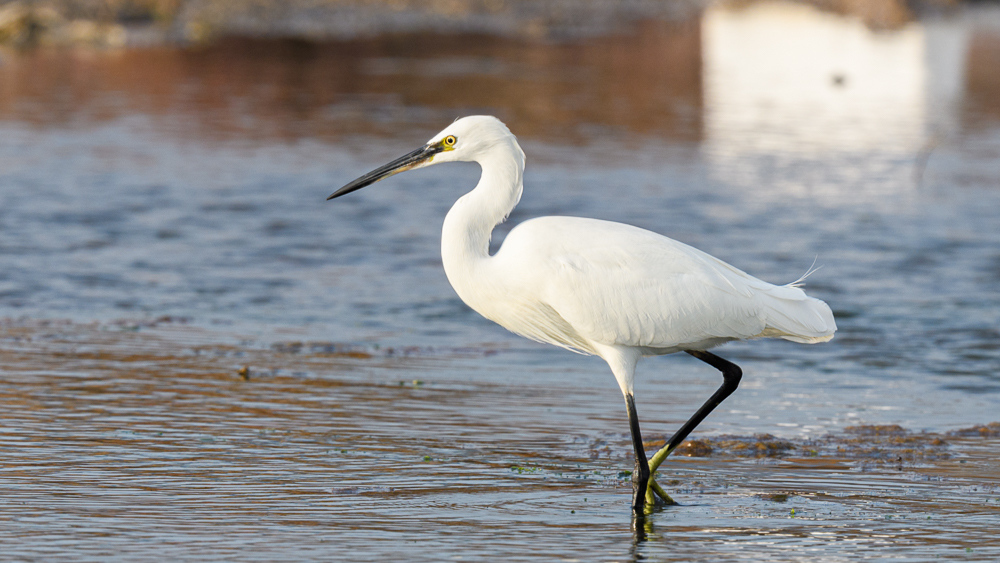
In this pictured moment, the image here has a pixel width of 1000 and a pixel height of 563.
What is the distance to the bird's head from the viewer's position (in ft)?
20.4

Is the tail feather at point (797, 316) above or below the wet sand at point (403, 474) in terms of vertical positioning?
A: above

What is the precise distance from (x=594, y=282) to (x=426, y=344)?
138 inches

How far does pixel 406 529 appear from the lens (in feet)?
18.3

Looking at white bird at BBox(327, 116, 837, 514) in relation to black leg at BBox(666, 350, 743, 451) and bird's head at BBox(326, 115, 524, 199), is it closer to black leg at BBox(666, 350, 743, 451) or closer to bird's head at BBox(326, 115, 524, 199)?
bird's head at BBox(326, 115, 524, 199)

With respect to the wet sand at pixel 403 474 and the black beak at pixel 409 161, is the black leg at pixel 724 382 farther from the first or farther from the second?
the black beak at pixel 409 161

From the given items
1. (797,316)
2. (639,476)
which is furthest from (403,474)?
(797,316)

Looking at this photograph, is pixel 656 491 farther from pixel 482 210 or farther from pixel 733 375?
pixel 482 210

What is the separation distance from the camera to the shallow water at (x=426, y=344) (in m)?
5.78

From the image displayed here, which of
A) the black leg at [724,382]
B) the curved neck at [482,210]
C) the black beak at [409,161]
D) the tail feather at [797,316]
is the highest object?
the black beak at [409,161]

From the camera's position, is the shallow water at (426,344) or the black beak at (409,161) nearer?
the shallow water at (426,344)

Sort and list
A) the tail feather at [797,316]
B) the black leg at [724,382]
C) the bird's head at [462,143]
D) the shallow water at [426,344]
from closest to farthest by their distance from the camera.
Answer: the shallow water at [426,344] → the bird's head at [462,143] → the tail feather at [797,316] → the black leg at [724,382]

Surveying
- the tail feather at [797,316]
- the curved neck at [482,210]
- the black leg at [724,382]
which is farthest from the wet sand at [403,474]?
the curved neck at [482,210]

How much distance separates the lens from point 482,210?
20.1ft

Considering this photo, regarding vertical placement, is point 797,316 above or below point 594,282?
below
